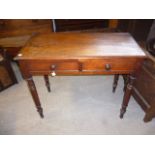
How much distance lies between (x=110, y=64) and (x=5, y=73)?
1.35 m

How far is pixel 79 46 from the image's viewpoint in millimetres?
1112

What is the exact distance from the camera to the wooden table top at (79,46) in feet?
3.30

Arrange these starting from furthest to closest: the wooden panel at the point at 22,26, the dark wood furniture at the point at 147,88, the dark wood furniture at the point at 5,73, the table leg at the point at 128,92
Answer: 1. the wooden panel at the point at 22,26
2. the dark wood furniture at the point at 5,73
3. the dark wood furniture at the point at 147,88
4. the table leg at the point at 128,92

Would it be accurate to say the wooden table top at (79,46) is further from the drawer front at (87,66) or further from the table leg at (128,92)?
the table leg at (128,92)

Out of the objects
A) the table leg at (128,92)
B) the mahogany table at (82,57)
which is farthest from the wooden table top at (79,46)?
the table leg at (128,92)

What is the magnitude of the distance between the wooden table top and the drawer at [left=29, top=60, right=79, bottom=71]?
0.04 meters

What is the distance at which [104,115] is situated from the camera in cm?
156

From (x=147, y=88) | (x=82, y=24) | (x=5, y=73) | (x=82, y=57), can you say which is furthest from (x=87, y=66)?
(x=82, y=24)
